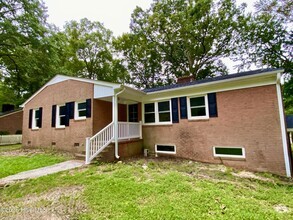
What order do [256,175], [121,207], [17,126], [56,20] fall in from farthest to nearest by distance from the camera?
[17,126], [56,20], [256,175], [121,207]

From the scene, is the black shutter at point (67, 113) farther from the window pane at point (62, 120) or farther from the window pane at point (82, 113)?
the window pane at point (82, 113)

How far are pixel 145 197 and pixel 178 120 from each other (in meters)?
5.32

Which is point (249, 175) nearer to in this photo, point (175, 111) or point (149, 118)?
point (175, 111)

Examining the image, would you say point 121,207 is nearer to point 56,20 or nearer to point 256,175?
point 256,175

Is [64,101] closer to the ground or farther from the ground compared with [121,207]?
farther from the ground

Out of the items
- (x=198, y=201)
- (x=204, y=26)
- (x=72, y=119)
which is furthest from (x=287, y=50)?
(x=72, y=119)

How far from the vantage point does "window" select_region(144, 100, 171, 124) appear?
9148 mm

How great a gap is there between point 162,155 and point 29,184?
6099mm

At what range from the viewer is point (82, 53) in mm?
23812

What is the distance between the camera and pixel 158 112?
371 inches

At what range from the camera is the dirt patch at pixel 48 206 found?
3221 mm

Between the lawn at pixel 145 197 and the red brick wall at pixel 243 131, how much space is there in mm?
967

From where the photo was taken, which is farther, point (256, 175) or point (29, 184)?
point (256, 175)

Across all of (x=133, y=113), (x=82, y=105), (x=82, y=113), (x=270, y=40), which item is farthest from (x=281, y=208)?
(x=270, y=40)
